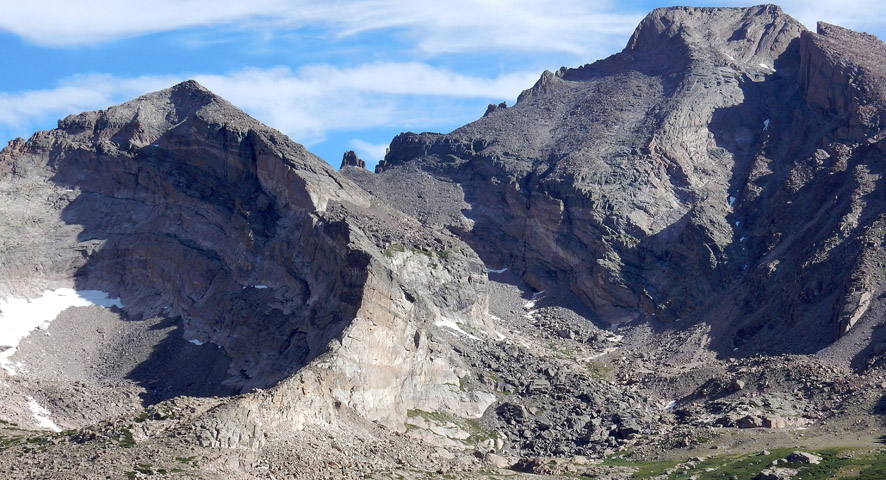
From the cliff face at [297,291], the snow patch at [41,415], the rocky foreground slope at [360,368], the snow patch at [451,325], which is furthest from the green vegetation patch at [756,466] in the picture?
the snow patch at [41,415]

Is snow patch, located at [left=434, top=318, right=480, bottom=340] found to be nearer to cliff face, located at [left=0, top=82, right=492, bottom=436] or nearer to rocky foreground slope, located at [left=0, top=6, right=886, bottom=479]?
rocky foreground slope, located at [left=0, top=6, right=886, bottom=479]

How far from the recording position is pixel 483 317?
198 meters

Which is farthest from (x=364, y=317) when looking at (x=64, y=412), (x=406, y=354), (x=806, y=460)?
(x=806, y=460)

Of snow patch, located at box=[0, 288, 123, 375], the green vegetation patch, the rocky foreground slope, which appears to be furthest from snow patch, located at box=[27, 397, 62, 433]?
the green vegetation patch

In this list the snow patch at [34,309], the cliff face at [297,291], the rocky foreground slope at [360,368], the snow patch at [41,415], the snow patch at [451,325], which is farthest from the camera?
the snow patch at [451,325]

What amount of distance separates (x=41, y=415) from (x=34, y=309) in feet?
111

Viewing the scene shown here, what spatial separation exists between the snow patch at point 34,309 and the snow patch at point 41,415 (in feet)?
38.7

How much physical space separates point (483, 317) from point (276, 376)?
4226 centimetres

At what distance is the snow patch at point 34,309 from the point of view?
573 feet

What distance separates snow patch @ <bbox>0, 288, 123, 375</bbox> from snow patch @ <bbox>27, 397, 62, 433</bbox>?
11.8 meters

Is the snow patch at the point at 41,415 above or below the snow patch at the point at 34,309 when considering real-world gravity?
below

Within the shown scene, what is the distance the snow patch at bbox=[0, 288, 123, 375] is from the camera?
175 metres

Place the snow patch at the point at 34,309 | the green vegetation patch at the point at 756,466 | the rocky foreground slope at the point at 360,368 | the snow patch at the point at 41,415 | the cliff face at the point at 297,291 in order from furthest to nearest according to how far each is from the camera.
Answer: the snow patch at the point at 34,309
the cliff face at the point at 297,291
the snow patch at the point at 41,415
the green vegetation patch at the point at 756,466
the rocky foreground slope at the point at 360,368

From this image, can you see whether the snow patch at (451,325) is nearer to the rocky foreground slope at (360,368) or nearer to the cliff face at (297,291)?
the rocky foreground slope at (360,368)
